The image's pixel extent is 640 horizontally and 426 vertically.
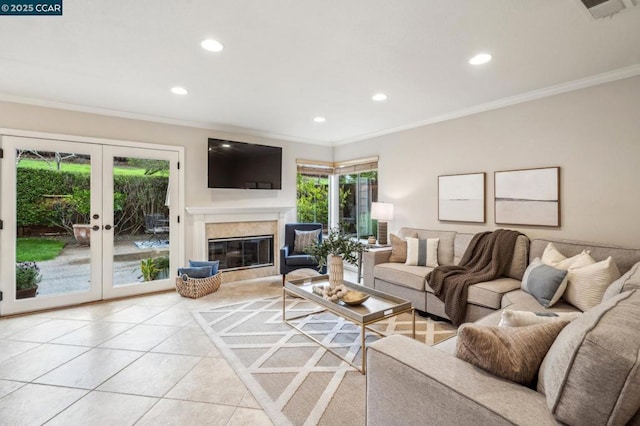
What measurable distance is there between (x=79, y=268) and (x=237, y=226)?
2.03m

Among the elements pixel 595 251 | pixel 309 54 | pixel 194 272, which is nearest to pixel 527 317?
pixel 595 251

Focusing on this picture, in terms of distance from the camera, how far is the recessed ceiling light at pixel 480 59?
2.48 m

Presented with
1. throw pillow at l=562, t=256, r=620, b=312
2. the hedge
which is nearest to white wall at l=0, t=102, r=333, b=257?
the hedge

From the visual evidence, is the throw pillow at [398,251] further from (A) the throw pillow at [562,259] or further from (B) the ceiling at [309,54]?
(B) the ceiling at [309,54]

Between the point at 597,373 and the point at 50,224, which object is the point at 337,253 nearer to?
the point at 597,373

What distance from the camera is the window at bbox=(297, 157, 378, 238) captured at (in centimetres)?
556

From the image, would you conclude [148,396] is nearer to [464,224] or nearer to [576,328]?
[576,328]

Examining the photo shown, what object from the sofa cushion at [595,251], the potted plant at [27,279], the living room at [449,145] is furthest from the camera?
the potted plant at [27,279]

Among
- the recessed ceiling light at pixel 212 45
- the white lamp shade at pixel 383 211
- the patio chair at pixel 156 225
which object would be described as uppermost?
the recessed ceiling light at pixel 212 45

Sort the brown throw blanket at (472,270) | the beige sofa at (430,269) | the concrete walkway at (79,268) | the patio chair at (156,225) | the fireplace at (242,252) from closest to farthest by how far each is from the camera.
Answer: the beige sofa at (430,269)
the brown throw blanket at (472,270)
the concrete walkway at (79,268)
the patio chair at (156,225)
the fireplace at (242,252)

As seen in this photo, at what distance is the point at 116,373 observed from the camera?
2.27 meters

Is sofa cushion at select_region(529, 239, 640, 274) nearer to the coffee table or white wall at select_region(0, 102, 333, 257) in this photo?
the coffee table

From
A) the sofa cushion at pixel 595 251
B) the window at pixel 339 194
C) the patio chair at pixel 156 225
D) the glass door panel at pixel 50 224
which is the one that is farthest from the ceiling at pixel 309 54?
the window at pixel 339 194

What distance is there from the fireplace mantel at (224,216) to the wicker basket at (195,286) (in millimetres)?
554
